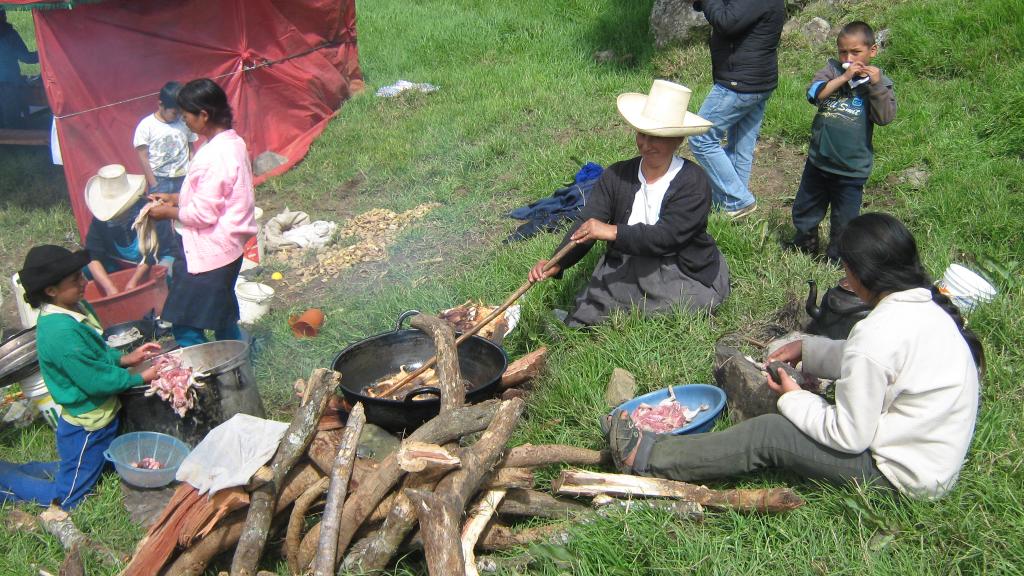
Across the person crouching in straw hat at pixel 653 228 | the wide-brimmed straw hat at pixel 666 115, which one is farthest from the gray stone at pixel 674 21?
the wide-brimmed straw hat at pixel 666 115

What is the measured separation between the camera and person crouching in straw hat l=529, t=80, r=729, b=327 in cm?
452

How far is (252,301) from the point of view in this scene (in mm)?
6824

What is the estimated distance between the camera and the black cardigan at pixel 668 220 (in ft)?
14.8

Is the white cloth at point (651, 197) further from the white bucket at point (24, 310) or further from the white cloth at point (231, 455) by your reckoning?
the white bucket at point (24, 310)

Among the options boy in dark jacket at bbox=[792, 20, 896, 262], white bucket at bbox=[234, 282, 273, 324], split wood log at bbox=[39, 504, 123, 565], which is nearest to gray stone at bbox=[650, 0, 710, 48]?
boy in dark jacket at bbox=[792, 20, 896, 262]

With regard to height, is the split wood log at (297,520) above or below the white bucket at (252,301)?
above

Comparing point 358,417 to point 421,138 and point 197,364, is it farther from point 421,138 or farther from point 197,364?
point 421,138

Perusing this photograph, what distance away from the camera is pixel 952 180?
6129 millimetres

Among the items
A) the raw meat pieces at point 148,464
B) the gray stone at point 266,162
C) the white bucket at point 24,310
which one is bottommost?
the gray stone at point 266,162

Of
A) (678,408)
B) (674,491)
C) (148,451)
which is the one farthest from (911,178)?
(148,451)

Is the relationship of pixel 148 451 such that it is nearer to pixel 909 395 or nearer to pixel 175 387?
pixel 175 387

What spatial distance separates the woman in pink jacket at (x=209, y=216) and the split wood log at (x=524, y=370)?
6.56 feet

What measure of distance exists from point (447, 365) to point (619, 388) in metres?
0.97

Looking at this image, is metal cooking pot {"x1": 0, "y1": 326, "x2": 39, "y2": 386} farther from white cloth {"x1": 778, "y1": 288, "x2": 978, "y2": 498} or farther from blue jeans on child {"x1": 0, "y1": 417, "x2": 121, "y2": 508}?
white cloth {"x1": 778, "y1": 288, "x2": 978, "y2": 498}
